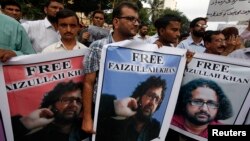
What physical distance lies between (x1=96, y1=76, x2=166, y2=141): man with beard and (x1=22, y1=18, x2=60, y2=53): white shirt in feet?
5.38

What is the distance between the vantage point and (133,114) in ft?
9.46

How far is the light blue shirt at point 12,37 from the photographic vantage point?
2.84 meters

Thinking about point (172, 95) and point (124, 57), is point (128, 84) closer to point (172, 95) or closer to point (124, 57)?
point (124, 57)

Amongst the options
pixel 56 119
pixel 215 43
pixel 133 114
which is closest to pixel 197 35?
pixel 215 43

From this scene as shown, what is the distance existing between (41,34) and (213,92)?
84.8 inches

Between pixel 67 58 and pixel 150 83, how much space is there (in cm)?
74

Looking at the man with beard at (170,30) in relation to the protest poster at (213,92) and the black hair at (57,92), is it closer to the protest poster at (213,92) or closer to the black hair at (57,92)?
the protest poster at (213,92)

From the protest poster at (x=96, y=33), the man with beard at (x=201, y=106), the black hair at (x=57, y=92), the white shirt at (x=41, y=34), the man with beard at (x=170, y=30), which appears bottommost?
the man with beard at (x=201, y=106)

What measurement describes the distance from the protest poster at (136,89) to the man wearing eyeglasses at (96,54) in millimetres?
71

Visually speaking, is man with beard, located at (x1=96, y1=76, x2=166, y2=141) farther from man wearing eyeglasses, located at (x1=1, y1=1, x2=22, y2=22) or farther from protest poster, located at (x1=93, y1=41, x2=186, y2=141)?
man wearing eyeglasses, located at (x1=1, y1=1, x2=22, y2=22)

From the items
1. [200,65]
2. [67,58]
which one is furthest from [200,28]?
[67,58]

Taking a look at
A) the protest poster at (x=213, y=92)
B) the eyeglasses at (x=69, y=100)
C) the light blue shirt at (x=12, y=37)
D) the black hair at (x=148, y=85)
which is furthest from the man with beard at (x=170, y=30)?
the light blue shirt at (x=12, y=37)

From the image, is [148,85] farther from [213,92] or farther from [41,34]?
[41,34]

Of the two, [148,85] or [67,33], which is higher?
[67,33]
